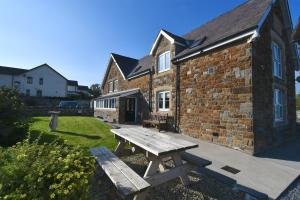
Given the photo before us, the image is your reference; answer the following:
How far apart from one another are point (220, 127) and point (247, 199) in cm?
513

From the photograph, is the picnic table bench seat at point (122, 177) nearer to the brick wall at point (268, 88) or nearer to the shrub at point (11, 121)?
the shrub at point (11, 121)

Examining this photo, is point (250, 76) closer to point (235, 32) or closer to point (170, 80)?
point (235, 32)

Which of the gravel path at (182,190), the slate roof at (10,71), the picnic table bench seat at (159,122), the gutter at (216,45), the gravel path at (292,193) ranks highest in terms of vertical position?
the slate roof at (10,71)

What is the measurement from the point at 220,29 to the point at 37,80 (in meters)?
41.7

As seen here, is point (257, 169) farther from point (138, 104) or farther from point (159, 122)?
point (138, 104)

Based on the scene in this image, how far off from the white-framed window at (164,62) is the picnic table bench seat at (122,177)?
32.5ft

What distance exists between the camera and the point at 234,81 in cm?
806

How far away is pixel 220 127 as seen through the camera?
8539mm

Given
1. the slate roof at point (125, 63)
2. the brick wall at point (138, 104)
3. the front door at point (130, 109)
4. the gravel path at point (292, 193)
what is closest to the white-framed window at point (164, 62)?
the brick wall at point (138, 104)

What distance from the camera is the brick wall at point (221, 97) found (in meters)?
7.58

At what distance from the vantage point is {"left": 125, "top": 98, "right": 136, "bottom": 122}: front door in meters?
17.2

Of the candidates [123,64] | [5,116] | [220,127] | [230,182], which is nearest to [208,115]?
[220,127]

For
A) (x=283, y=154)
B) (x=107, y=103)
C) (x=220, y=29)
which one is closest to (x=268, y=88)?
(x=283, y=154)

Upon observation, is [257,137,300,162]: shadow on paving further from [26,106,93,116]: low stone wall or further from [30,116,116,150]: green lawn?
[26,106,93,116]: low stone wall
